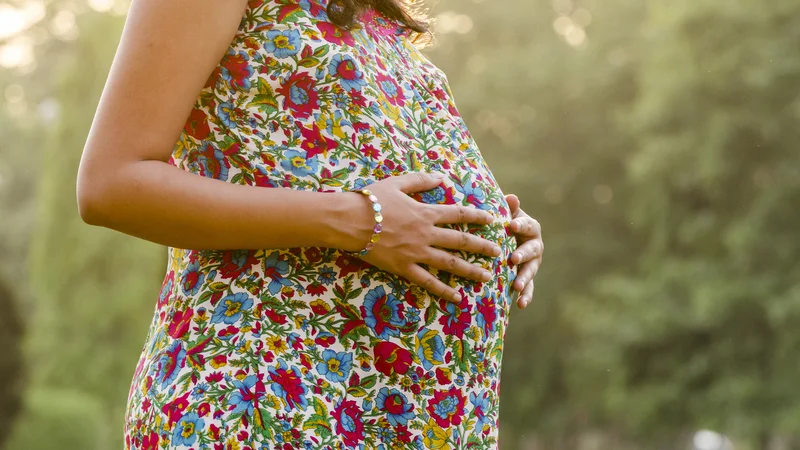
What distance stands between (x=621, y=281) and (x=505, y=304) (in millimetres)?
17087

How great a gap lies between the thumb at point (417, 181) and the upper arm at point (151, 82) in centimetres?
39

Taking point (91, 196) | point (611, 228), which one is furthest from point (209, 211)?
point (611, 228)

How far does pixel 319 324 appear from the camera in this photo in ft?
5.44

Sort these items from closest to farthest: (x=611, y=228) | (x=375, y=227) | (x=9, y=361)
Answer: (x=375, y=227), (x=9, y=361), (x=611, y=228)

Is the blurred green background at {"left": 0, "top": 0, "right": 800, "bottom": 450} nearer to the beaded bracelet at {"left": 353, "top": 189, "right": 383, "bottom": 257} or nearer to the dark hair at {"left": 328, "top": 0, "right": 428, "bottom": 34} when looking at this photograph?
the dark hair at {"left": 328, "top": 0, "right": 428, "bottom": 34}

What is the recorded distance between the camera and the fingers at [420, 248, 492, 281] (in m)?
1.73

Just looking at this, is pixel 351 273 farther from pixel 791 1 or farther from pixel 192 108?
pixel 791 1

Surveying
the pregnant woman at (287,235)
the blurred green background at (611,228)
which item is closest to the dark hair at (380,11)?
the pregnant woman at (287,235)

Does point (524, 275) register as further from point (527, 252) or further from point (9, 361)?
point (9, 361)

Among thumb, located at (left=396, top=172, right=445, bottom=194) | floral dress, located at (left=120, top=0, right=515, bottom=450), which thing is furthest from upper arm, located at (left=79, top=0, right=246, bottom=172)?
thumb, located at (left=396, top=172, right=445, bottom=194)

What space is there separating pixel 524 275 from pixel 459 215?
0.34 metres

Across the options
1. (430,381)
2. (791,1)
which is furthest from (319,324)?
(791,1)

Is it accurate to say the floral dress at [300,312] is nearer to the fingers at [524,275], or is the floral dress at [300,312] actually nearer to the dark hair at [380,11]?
the dark hair at [380,11]

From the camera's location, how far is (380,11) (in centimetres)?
201
